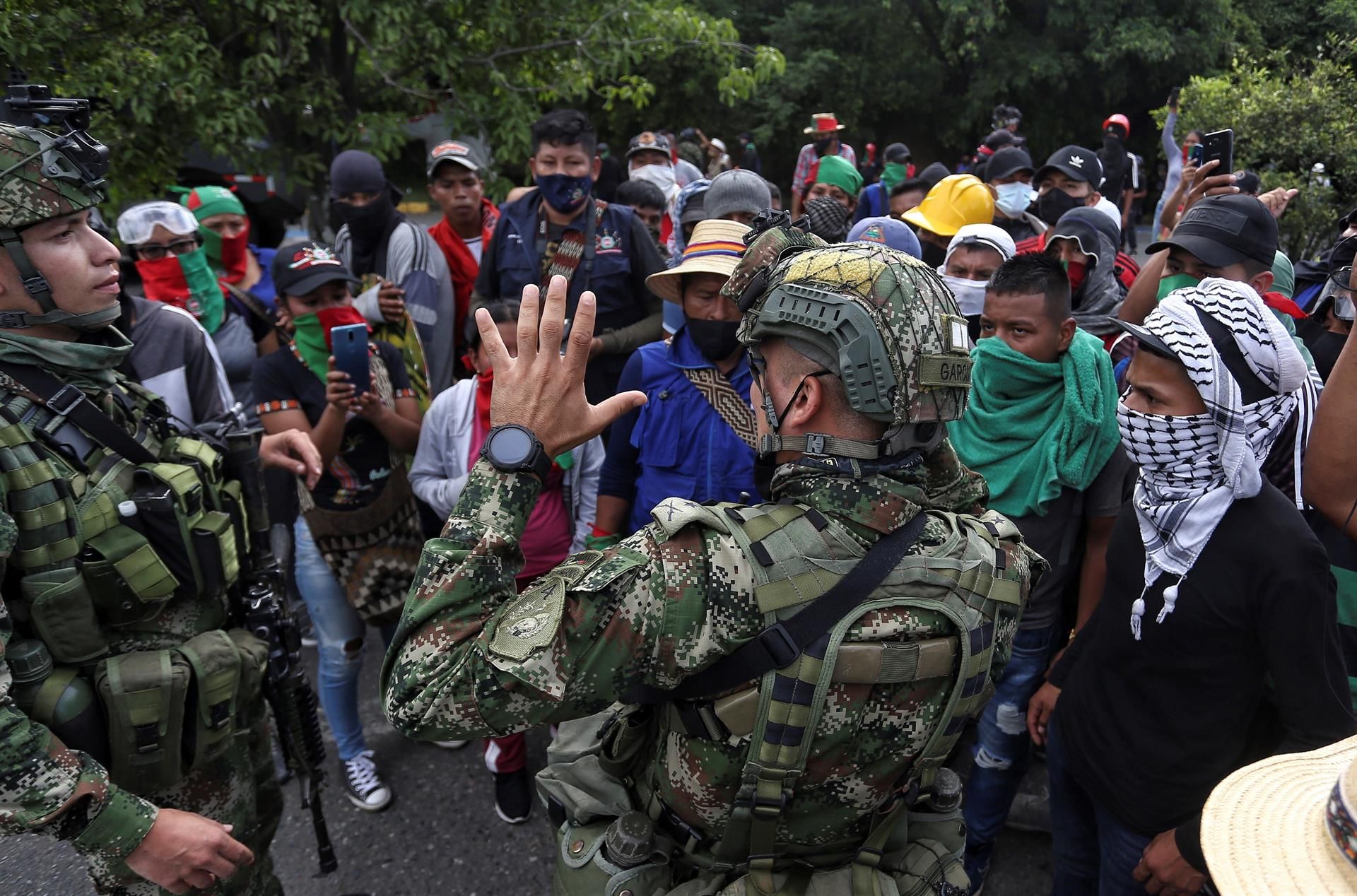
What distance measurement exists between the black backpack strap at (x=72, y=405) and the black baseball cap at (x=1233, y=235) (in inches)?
133

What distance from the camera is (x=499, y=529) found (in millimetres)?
1403

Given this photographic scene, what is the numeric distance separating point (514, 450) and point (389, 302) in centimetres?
258

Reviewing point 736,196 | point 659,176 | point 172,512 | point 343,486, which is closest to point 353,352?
point 343,486

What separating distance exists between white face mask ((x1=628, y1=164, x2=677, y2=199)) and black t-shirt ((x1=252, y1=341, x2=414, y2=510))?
4675mm

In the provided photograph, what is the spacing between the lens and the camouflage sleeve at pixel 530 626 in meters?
1.32

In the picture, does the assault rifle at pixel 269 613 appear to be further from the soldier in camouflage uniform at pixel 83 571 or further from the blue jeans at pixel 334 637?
the blue jeans at pixel 334 637

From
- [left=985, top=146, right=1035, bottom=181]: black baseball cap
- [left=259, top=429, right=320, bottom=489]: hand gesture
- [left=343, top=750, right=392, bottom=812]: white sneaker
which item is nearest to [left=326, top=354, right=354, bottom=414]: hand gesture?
[left=259, top=429, right=320, bottom=489]: hand gesture

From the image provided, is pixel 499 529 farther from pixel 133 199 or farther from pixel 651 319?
pixel 133 199

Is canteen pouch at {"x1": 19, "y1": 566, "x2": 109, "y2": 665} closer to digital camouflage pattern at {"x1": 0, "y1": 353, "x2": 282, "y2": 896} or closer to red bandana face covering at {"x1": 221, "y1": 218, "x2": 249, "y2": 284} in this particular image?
digital camouflage pattern at {"x1": 0, "y1": 353, "x2": 282, "y2": 896}

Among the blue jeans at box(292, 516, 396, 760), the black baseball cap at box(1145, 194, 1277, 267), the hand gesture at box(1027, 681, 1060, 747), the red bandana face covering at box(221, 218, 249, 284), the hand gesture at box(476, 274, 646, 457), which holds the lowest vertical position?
the blue jeans at box(292, 516, 396, 760)

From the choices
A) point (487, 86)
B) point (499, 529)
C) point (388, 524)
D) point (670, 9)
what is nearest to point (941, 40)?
point (670, 9)

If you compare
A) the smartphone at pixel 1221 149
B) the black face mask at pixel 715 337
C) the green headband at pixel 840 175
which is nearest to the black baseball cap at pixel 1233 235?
the smartphone at pixel 1221 149

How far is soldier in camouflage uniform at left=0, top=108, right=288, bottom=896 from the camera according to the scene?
169 centimetres

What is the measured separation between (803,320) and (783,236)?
1.21ft
